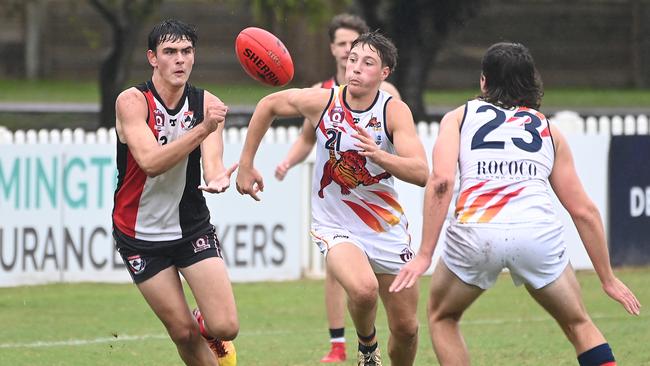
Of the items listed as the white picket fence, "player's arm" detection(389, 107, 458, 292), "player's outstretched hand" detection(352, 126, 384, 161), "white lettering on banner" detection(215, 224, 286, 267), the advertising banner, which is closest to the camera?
"player's arm" detection(389, 107, 458, 292)

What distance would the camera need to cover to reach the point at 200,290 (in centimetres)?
729

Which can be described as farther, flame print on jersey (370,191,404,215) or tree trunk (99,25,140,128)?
tree trunk (99,25,140,128)

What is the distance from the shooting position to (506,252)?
6.44 metres

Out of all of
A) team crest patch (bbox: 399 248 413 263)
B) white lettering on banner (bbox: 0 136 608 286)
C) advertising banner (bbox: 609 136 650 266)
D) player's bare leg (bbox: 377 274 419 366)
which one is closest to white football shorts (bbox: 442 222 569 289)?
player's bare leg (bbox: 377 274 419 366)

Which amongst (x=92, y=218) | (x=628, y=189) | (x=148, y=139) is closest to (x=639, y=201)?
(x=628, y=189)

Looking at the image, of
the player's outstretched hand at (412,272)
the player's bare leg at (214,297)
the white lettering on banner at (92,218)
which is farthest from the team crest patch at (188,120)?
the white lettering on banner at (92,218)

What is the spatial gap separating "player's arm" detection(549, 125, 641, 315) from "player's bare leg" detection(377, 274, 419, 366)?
4.13 ft

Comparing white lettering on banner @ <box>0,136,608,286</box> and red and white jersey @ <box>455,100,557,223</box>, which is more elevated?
red and white jersey @ <box>455,100,557,223</box>

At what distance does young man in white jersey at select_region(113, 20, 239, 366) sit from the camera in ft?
23.8

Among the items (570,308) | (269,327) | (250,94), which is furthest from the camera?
(250,94)

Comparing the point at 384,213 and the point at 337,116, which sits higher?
the point at 337,116

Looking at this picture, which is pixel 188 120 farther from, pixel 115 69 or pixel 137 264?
pixel 115 69

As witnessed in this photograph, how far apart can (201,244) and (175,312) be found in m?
0.44

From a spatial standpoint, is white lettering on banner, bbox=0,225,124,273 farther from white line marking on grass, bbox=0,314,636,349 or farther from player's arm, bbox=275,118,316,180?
player's arm, bbox=275,118,316,180
